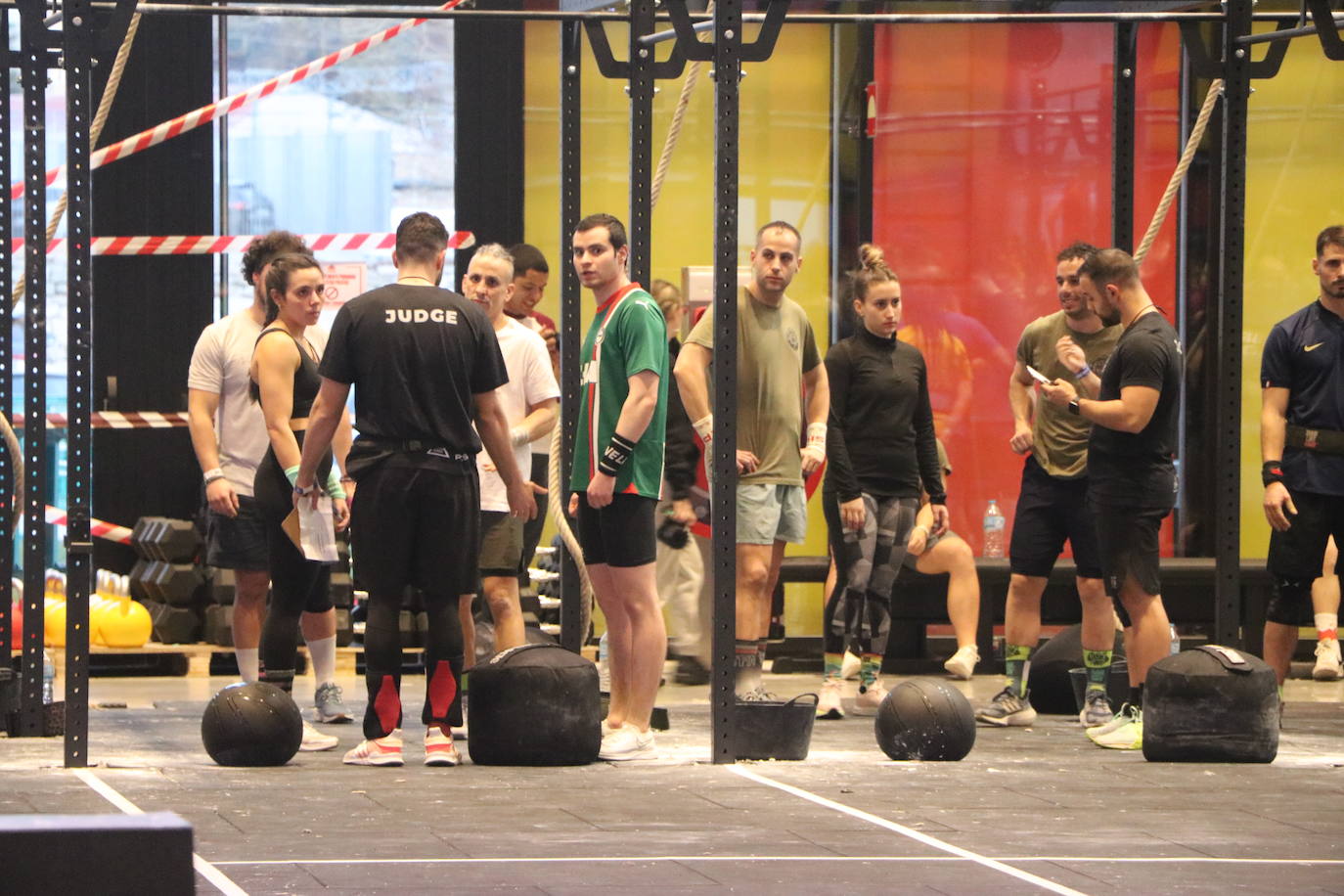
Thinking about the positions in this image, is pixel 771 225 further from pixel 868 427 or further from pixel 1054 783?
pixel 1054 783

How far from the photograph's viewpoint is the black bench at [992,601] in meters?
10.7

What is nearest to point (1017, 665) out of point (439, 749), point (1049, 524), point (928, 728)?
point (1049, 524)

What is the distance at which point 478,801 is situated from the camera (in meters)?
5.82

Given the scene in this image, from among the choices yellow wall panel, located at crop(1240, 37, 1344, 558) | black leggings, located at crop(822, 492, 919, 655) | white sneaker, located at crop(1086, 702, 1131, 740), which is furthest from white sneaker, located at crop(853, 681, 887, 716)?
yellow wall panel, located at crop(1240, 37, 1344, 558)

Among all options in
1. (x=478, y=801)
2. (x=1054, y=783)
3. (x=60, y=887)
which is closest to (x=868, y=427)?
(x=1054, y=783)

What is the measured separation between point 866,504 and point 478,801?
9.67 ft

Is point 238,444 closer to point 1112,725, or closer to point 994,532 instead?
point 1112,725

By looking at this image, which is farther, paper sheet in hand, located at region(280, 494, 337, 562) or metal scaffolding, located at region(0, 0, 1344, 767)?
paper sheet in hand, located at region(280, 494, 337, 562)

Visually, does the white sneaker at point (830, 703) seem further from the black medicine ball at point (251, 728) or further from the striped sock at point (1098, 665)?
the black medicine ball at point (251, 728)

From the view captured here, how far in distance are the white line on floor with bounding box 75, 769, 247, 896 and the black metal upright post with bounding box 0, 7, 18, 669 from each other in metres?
1.66

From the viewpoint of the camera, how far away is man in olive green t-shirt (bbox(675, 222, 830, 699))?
7816mm

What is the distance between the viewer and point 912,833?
211 inches

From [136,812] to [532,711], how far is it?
5.85ft

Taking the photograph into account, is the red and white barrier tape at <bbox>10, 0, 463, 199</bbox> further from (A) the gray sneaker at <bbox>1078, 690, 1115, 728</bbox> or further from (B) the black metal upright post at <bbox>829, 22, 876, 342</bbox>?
(A) the gray sneaker at <bbox>1078, 690, 1115, 728</bbox>
